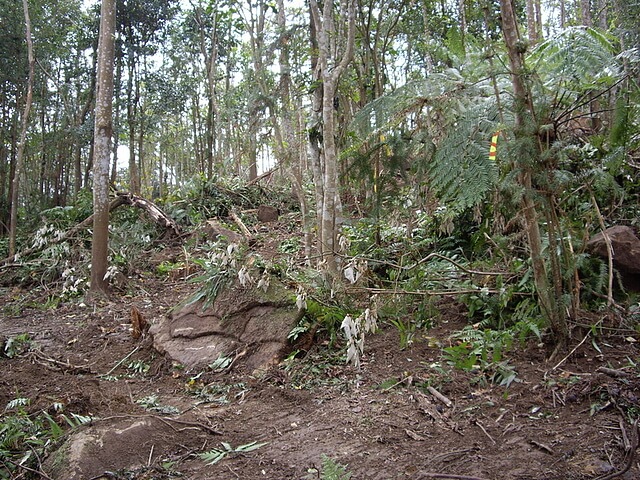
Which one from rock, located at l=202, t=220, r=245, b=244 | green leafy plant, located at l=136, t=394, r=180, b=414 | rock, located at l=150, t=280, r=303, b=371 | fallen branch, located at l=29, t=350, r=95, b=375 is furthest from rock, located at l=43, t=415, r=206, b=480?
rock, located at l=202, t=220, r=245, b=244

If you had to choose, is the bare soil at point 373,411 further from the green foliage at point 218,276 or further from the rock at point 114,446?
the green foliage at point 218,276

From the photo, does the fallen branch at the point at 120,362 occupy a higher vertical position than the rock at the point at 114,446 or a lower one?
higher

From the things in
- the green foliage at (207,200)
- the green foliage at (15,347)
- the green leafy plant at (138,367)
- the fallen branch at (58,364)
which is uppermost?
the green foliage at (207,200)

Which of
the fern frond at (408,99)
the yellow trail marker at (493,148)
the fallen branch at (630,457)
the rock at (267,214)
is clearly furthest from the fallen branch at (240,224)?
the fallen branch at (630,457)

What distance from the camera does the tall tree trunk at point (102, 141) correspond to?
25.8ft

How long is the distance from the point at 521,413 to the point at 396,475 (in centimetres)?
97

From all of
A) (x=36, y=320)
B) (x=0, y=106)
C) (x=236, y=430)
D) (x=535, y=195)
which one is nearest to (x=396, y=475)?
(x=236, y=430)

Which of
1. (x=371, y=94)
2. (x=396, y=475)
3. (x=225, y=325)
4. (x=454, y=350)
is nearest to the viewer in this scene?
(x=396, y=475)

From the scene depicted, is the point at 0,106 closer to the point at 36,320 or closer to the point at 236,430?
the point at 36,320

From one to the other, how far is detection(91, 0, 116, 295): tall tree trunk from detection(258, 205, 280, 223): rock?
4.48 metres

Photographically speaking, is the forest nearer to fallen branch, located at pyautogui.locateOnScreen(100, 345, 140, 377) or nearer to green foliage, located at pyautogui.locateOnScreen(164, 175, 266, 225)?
fallen branch, located at pyautogui.locateOnScreen(100, 345, 140, 377)

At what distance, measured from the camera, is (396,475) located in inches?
110

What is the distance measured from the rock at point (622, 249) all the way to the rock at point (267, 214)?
27.2 ft

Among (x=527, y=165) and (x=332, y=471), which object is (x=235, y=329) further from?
(x=527, y=165)
